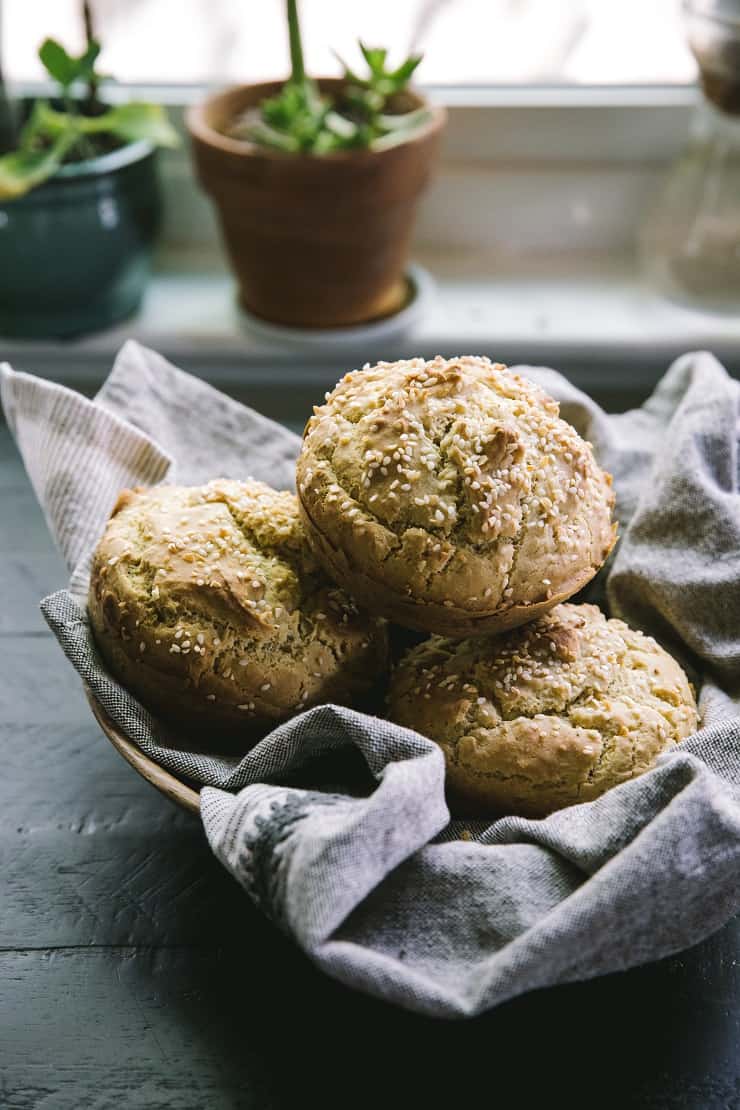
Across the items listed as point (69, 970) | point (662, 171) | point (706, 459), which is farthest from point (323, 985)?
point (662, 171)

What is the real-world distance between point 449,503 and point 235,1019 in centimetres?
50

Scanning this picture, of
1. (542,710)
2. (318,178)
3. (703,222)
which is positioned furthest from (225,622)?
(703,222)

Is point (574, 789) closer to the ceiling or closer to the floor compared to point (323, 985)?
closer to the ceiling

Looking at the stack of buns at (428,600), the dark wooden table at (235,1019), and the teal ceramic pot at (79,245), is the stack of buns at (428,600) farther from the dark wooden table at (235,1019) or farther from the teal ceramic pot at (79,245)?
the teal ceramic pot at (79,245)

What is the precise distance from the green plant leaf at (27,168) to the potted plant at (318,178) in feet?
0.73

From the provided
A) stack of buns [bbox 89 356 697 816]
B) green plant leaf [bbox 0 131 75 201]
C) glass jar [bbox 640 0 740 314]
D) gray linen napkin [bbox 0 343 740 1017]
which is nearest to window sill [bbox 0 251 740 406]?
glass jar [bbox 640 0 740 314]

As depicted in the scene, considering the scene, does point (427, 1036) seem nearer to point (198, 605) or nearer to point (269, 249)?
point (198, 605)

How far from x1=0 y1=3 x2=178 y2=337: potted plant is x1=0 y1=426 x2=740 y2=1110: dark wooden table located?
1.16 metres

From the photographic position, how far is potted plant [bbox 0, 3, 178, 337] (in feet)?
6.37

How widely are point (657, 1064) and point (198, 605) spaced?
589mm

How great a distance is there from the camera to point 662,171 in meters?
2.35

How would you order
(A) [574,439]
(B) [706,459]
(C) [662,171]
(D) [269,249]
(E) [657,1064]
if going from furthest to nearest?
(C) [662,171] < (D) [269,249] < (B) [706,459] < (A) [574,439] < (E) [657,1064]

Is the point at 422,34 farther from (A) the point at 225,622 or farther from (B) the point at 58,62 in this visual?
(A) the point at 225,622

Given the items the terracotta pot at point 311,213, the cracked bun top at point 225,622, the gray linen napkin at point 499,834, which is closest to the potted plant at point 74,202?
the terracotta pot at point 311,213
